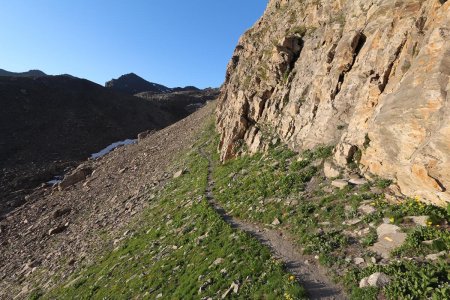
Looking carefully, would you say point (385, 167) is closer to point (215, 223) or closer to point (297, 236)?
point (297, 236)

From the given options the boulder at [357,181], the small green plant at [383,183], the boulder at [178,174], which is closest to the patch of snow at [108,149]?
the boulder at [178,174]

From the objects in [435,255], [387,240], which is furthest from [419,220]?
[435,255]

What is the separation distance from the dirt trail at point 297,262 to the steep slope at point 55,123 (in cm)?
4297

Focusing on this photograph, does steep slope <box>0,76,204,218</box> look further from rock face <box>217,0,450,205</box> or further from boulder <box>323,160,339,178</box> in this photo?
boulder <box>323,160,339,178</box>

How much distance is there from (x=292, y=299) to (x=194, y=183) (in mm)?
20983

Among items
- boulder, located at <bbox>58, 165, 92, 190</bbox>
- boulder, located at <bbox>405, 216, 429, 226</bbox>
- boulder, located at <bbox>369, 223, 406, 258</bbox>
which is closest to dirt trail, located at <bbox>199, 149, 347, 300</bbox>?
boulder, located at <bbox>369, 223, 406, 258</bbox>

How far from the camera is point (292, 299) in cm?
1240

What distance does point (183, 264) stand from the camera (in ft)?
60.6

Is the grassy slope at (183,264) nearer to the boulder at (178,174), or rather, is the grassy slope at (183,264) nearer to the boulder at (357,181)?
the boulder at (357,181)

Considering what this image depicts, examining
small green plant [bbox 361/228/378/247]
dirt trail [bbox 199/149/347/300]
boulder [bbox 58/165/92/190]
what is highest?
small green plant [bbox 361/228/378/247]

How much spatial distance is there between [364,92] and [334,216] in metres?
9.02

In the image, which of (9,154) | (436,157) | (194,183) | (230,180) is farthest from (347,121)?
(9,154)

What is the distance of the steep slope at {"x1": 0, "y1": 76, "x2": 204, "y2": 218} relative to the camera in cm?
6328

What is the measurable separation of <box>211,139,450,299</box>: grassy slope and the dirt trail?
1.53 ft
